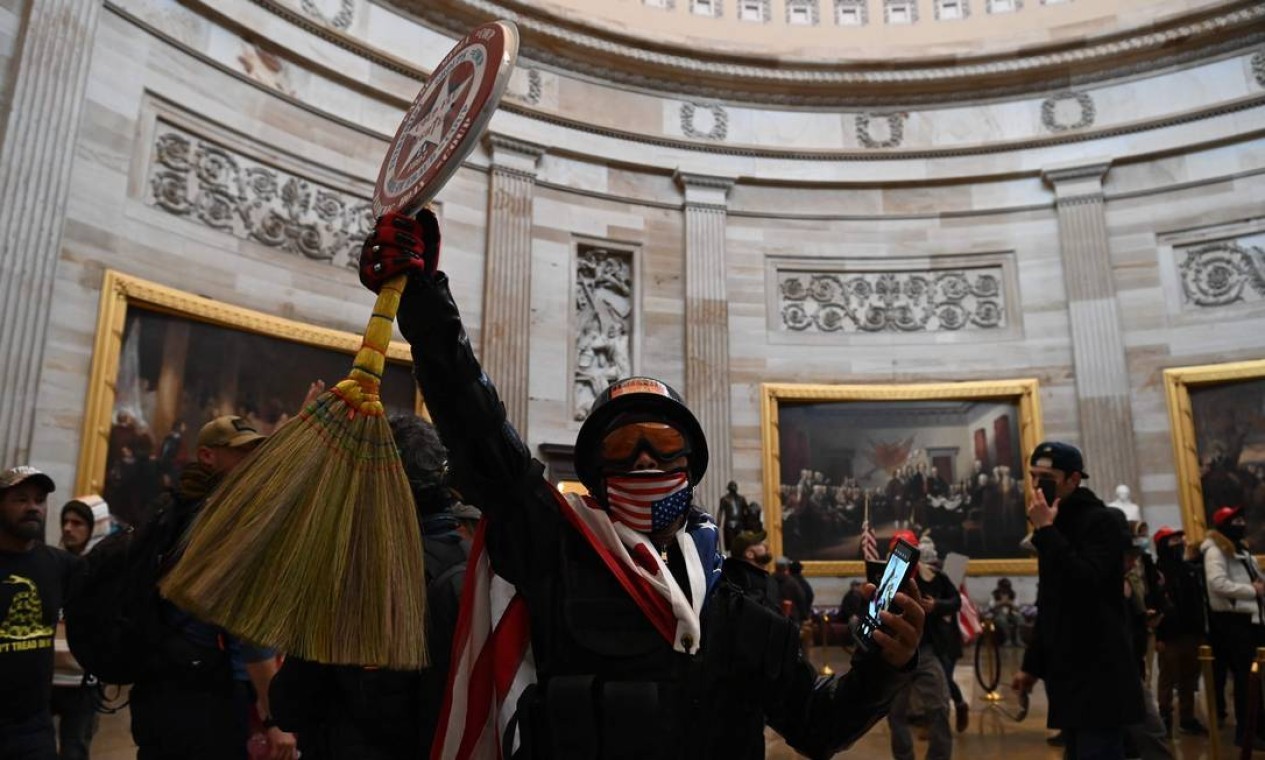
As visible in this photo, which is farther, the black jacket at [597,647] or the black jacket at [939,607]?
the black jacket at [939,607]

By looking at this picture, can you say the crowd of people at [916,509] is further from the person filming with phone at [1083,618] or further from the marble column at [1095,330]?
the person filming with phone at [1083,618]

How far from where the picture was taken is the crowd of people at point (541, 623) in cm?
183

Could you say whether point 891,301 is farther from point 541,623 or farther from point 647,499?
point 541,623

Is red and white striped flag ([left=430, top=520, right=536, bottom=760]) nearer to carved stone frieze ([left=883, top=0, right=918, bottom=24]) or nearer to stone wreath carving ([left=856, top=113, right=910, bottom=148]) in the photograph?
stone wreath carving ([left=856, top=113, right=910, bottom=148])

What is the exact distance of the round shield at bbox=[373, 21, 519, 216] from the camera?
188 cm

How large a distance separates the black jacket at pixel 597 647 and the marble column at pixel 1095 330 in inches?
575

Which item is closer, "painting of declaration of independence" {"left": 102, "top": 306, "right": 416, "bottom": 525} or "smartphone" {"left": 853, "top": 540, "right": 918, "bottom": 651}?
"smartphone" {"left": 853, "top": 540, "right": 918, "bottom": 651}

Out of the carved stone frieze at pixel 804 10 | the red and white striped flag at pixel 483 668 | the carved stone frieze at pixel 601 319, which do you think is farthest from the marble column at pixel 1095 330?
the red and white striped flag at pixel 483 668

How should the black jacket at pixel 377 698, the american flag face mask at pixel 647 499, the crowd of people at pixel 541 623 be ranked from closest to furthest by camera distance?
the crowd of people at pixel 541 623 < the american flag face mask at pixel 647 499 < the black jacket at pixel 377 698

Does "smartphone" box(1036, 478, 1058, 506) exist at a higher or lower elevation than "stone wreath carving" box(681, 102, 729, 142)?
lower

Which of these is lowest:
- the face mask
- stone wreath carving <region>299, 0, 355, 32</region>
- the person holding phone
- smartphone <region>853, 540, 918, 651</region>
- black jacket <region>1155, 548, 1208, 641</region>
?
the person holding phone

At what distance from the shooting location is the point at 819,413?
51.7 ft

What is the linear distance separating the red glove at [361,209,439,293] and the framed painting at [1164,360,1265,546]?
608 inches

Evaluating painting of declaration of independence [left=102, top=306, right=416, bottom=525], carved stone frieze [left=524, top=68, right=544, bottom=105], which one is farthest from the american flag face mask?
carved stone frieze [left=524, top=68, right=544, bottom=105]
